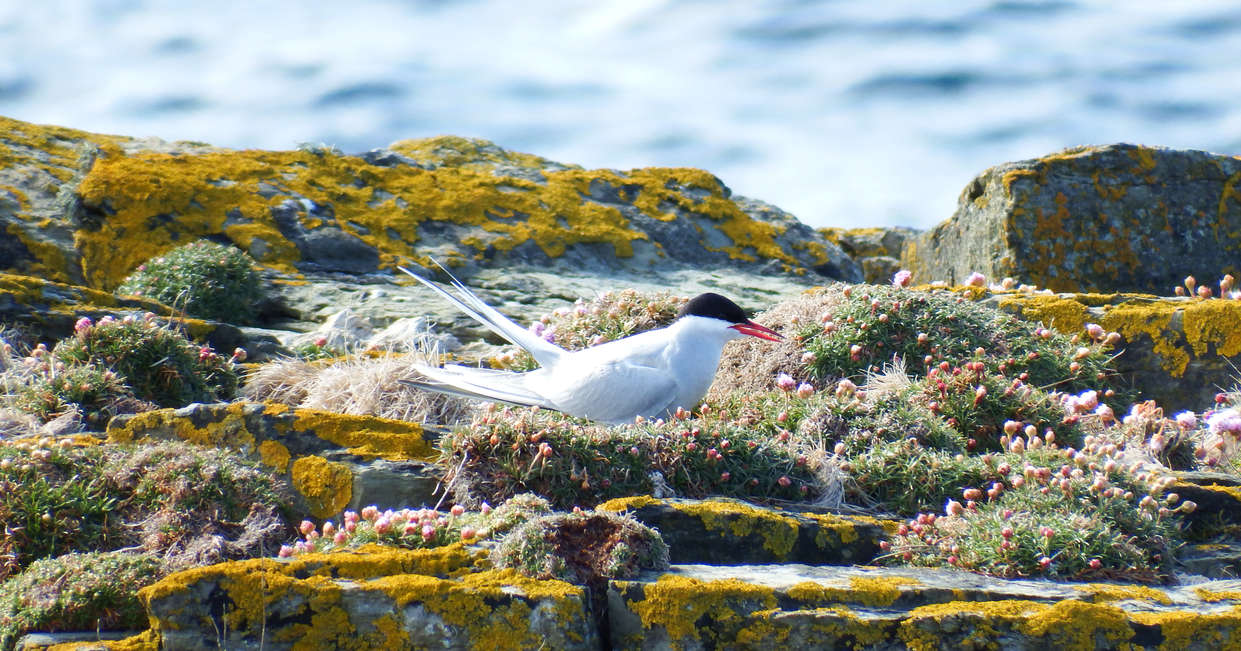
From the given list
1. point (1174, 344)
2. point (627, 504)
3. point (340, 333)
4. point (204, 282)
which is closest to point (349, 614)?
point (627, 504)

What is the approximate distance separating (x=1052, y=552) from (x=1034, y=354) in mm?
3190

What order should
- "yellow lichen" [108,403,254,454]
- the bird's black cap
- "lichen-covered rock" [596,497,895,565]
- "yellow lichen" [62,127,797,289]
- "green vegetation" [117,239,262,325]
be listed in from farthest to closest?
"yellow lichen" [62,127,797,289] < "green vegetation" [117,239,262,325] < the bird's black cap < "yellow lichen" [108,403,254,454] < "lichen-covered rock" [596,497,895,565]

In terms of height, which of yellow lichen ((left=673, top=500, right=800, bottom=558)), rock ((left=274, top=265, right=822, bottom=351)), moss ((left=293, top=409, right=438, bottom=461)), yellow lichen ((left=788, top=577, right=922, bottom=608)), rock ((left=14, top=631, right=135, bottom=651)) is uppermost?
rock ((left=274, top=265, right=822, bottom=351))

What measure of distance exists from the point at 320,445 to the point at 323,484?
0.27 meters

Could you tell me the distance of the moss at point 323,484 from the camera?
490 centimetres

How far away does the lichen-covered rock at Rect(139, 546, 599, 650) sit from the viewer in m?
3.21

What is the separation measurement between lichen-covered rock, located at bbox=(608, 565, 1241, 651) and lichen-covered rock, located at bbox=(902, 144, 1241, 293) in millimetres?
6255

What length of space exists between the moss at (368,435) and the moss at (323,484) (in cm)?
16

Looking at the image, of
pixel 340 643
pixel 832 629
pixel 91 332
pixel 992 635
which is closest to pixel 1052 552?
pixel 992 635

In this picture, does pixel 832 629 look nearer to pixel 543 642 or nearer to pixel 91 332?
pixel 543 642

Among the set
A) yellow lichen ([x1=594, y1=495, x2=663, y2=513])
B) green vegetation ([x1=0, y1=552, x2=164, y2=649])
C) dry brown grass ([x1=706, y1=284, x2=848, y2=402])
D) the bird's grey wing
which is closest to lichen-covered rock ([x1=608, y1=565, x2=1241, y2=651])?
yellow lichen ([x1=594, y1=495, x2=663, y2=513])

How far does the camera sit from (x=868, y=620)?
10.8 ft

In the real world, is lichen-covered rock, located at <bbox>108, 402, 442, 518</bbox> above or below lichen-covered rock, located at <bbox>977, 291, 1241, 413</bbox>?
below

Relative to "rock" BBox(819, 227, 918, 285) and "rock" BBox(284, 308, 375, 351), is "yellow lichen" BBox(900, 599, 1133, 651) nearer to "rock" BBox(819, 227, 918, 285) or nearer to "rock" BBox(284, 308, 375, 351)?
"rock" BBox(284, 308, 375, 351)
